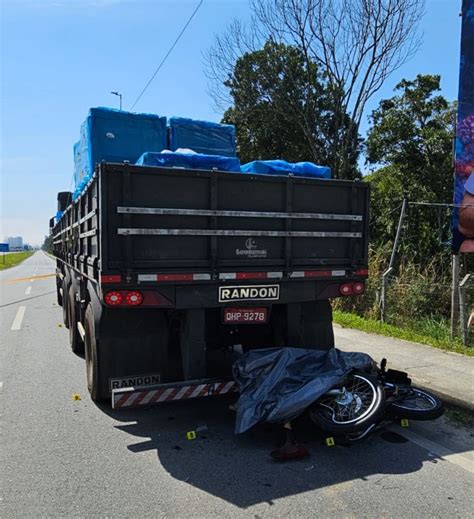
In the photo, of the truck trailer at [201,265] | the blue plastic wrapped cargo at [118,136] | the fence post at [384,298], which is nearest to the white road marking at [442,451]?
the truck trailer at [201,265]

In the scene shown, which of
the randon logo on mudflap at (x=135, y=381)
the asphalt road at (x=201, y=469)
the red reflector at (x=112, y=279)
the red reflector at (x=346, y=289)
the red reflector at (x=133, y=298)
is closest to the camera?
the asphalt road at (x=201, y=469)

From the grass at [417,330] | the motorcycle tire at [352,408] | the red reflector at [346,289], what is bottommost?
the grass at [417,330]

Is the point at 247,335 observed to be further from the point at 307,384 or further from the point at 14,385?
the point at 14,385

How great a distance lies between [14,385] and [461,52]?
342 inches

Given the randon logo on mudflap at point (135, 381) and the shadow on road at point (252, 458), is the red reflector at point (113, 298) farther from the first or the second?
the shadow on road at point (252, 458)

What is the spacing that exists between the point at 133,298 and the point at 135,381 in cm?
94

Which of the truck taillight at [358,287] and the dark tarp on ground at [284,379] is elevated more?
the truck taillight at [358,287]

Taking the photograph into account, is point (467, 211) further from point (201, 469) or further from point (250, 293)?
point (201, 469)

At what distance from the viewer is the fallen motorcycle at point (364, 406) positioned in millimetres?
3794

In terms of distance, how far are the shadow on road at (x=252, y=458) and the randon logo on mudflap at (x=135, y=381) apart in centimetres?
41

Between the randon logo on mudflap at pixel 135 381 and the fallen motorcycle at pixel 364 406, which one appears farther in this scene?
the randon logo on mudflap at pixel 135 381

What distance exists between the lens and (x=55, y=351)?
25.5 feet

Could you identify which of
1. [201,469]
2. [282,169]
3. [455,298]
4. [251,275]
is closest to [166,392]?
[201,469]

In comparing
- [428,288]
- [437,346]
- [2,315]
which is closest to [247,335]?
[437,346]
